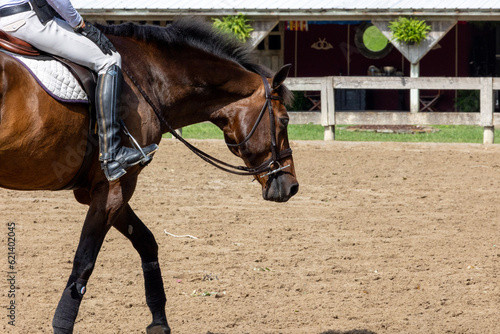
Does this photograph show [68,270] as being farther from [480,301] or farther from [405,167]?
[405,167]

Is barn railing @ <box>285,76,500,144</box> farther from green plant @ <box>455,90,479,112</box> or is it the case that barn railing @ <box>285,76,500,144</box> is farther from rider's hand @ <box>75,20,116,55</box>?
rider's hand @ <box>75,20,116,55</box>

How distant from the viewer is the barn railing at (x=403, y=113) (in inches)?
572

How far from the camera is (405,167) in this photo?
1177cm

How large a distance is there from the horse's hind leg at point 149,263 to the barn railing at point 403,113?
10319 millimetres

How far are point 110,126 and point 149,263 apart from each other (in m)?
Result: 1.26

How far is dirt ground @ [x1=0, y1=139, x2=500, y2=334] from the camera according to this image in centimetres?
518

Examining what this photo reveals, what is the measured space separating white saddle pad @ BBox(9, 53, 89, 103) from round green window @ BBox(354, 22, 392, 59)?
61.7ft

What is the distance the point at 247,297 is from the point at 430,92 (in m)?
17.6

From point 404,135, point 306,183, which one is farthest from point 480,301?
point 404,135

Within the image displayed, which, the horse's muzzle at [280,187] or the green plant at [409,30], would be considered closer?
the horse's muzzle at [280,187]

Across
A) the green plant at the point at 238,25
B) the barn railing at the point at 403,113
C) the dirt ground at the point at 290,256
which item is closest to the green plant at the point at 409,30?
the barn railing at the point at 403,113

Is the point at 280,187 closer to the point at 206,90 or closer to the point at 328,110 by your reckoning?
the point at 206,90

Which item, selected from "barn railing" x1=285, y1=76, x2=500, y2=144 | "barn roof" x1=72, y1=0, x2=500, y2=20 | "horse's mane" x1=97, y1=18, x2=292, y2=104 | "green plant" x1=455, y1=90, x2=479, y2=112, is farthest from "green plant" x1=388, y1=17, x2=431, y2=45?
"horse's mane" x1=97, y1=18, x2=292, y2=104

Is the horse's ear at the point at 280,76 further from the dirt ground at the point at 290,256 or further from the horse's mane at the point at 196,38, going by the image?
the dirt ground at the point at 290,256
